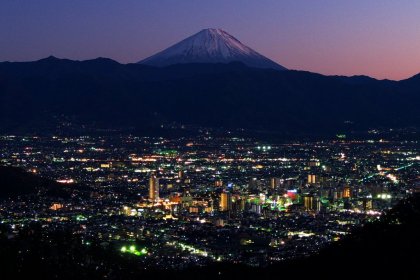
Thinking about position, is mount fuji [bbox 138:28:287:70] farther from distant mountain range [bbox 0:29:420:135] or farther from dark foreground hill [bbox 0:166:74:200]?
dark foreground hill [bbox 0:166:74:200]

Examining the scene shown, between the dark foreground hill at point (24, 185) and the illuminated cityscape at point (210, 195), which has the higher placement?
the dark foreground hill at point (24, 185)

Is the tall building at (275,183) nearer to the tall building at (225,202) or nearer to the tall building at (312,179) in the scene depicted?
the tall building at (312,179)

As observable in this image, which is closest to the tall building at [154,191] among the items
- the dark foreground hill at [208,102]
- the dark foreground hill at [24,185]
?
the dark foreground hill at [24,185]

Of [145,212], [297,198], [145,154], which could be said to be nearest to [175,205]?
[145,212]

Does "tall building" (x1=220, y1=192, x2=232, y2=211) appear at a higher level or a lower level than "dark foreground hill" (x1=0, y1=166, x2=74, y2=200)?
lower

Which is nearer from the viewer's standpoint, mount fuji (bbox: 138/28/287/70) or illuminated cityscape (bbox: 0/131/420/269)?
illuminated cityscape (bbox: 0/131/420/269)

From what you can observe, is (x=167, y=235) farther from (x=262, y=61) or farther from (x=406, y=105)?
(x=262, y=61)

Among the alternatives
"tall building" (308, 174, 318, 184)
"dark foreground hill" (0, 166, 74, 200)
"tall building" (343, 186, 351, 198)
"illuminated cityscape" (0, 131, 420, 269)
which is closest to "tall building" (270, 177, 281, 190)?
"illuminated cityscape" (0, 131, 420, 269)
